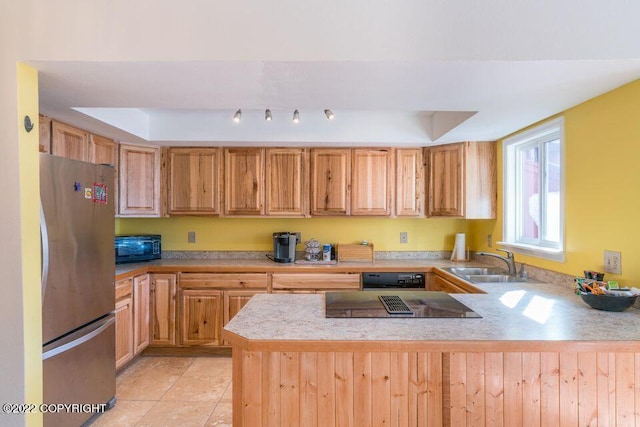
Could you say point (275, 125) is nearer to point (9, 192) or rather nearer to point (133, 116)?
point (133, 116)

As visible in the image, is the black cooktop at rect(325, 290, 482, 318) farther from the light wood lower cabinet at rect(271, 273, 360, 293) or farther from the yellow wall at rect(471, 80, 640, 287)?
the light wood lower cabinet at rect(271, 273, 360, 293)

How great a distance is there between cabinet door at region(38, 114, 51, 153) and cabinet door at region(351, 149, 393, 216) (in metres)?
2.43

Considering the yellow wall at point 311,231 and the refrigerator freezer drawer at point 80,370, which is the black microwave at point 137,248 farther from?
the refrigerator freezer drawer at point 80,370

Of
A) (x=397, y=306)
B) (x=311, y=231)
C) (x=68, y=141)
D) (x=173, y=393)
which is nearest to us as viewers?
(x=397, y=306)

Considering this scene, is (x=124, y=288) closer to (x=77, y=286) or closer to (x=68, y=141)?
(x=77, y=286)

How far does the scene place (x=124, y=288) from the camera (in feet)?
8.64

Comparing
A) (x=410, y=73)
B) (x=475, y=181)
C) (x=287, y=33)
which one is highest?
(x=287, y=33)

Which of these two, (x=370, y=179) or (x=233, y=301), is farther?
(x=370, y=179)

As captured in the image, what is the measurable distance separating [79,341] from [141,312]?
0.99m

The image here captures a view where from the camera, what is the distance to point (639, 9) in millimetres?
1346

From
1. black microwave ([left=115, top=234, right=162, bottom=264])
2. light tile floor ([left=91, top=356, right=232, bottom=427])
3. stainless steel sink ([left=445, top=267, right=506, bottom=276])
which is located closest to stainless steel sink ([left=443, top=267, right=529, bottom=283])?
stainless steel sink ([left=445, top=267, right=506, bottom=276])

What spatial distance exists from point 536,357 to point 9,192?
2.39 m

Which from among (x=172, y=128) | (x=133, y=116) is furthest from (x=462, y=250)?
(x=133, y=116)

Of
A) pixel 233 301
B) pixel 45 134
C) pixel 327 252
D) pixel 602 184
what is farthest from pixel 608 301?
pixel 45 134
